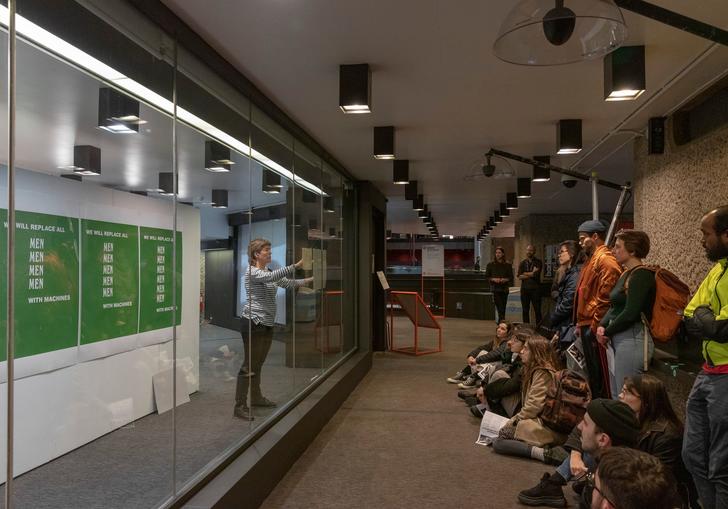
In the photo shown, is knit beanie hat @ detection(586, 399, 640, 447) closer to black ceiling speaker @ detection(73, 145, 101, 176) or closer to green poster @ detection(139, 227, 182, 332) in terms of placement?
green poster @ detection(139, 227, 182, 332)

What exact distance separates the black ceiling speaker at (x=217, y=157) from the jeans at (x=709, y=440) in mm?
2730

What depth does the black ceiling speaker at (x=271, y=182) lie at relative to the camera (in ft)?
13.1

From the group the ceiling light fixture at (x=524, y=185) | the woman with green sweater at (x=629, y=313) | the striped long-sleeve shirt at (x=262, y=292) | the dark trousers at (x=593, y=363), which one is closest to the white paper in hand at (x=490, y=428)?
the dark trousers at (x=593, y=363)

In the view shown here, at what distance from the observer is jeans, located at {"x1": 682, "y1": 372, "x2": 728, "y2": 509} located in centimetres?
216

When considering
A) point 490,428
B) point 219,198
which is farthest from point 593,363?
point 219,198

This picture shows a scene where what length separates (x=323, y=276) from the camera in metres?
5.88

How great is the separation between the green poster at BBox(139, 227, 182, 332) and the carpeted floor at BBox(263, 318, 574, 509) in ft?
4.47

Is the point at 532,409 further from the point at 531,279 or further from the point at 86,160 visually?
the point at 531,279

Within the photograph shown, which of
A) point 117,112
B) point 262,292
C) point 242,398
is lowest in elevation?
point 242,398

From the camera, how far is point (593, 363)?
13.1 ft

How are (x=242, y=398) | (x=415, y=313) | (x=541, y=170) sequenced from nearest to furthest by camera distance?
(x=242, y=398) → (x=541, y=170) → (x=415, y=313)

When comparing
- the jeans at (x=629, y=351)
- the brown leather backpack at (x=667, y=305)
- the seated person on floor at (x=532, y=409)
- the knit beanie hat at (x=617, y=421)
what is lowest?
the seated person on floor at (x=532, y=409)

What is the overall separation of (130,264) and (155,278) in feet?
0.76

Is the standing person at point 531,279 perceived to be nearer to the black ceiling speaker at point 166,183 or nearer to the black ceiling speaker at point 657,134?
the black ceiling speaker at point 657,134
